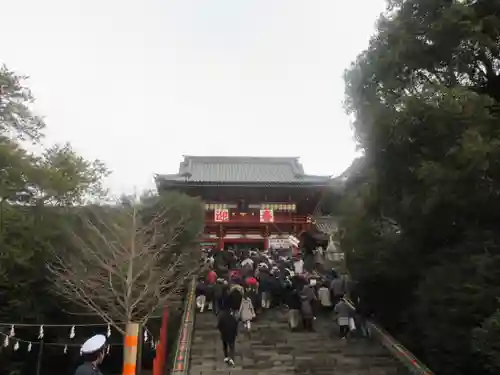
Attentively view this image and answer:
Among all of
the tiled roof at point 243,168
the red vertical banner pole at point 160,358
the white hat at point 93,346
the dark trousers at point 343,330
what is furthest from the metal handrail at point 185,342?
the tiled roof at point 243,168

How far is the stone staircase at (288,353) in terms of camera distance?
390 inches

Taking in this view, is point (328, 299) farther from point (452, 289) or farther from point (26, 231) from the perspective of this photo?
point (26, 231)

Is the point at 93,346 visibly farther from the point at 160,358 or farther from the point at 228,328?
the point at 160,358

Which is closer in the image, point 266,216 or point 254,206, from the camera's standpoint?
point 266,216

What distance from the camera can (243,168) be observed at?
1339 inches

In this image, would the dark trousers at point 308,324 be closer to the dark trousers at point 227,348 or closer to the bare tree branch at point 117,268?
the dark trousers at point 227,348

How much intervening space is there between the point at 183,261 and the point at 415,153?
31.0 ft

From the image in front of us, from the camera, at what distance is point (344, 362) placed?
406 inches

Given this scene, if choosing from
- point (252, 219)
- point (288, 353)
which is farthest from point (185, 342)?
point (252, 219)

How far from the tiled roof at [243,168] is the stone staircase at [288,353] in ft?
58.0

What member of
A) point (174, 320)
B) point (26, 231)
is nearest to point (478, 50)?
point (174, 320)

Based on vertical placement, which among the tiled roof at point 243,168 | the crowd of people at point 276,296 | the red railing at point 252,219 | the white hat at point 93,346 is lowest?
the white hat at point 93,346

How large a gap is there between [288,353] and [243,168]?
23759 millimetres

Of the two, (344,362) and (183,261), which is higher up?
(183,261)
